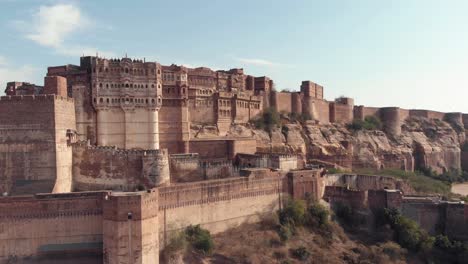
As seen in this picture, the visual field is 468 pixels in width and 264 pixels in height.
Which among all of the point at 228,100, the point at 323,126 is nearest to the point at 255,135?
the point at 228,100

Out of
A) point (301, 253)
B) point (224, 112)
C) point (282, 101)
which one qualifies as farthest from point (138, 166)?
point (282, 101)

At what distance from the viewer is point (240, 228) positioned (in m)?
27.3

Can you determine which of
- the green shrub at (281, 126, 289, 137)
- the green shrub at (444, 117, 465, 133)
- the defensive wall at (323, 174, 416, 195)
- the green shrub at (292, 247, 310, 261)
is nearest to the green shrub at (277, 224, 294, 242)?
the green shrub at (292, 247, 310, 261)

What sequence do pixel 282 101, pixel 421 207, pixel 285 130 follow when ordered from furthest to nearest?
pixel 282 101 → pixel 285 130 → pixel 421 207

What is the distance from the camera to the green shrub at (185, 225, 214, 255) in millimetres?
23891

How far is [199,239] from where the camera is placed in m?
24.0

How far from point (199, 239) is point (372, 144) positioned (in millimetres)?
34667

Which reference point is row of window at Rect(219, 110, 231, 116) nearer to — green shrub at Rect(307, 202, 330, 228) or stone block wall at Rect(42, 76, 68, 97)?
green shrub at Rect(307, 202, 330, 228)

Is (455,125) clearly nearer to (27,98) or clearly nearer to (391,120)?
(391,120)

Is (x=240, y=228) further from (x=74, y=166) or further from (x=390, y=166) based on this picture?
(x=390, y=166)

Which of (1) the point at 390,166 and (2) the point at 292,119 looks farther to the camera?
(1) the point at 390,166

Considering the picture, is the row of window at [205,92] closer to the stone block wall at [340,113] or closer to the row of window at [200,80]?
the row of window at [200,80]

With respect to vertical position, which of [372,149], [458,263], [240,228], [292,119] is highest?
[292,119]

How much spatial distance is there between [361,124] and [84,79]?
121 ft
